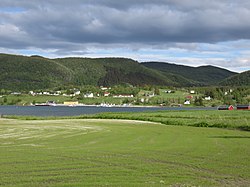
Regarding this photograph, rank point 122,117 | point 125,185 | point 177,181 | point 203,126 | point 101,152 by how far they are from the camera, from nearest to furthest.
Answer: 1. point 125,185
2. point 177,181
3. point 101,152
4. point 203,126
5. point 122,117

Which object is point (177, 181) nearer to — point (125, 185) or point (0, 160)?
point (125, 185)

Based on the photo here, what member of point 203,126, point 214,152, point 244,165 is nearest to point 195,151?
point 214,152

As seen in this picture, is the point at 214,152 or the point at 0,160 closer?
the point at 0,160

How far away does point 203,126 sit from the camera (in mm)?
53094

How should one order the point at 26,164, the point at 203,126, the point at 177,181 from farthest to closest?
the point at 203,126
the point at 26,164
the point at 177,181

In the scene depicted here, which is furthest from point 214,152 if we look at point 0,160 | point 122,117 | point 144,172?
point 122,117

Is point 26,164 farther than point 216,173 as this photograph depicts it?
Yes

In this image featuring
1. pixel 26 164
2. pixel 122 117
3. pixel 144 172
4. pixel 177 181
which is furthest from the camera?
pixel 122 117

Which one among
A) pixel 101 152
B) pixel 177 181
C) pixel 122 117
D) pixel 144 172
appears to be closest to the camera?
pixel 177 181

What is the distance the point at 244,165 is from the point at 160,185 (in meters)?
6.01

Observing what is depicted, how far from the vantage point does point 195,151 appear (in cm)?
2323

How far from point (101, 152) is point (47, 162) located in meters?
4.64

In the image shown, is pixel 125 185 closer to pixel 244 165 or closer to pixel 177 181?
pixel 177 181

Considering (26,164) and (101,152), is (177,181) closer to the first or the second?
(26,164)
